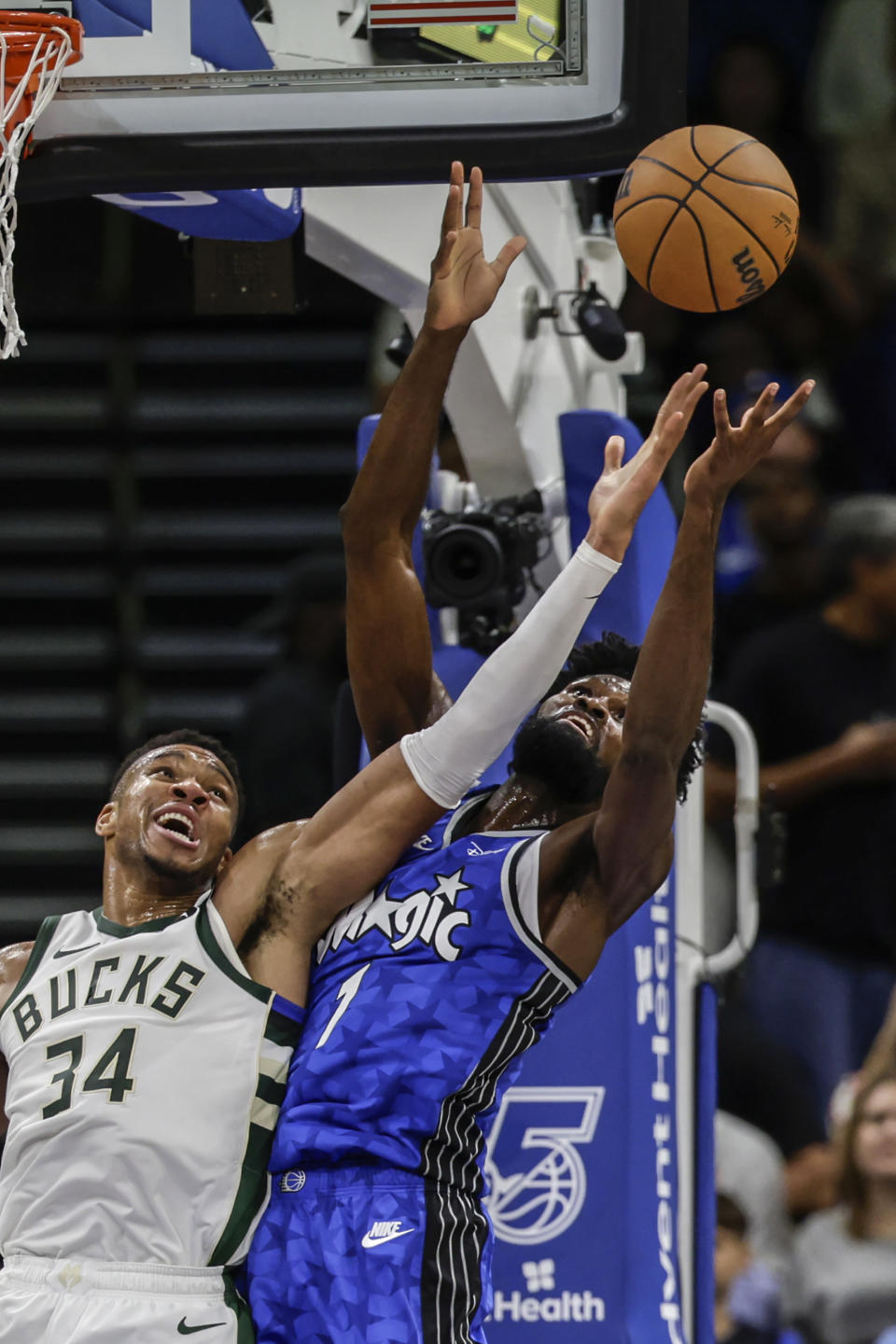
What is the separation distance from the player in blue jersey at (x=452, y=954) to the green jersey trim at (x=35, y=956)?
0.61 metres

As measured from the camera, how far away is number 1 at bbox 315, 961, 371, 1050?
3627 millimetres

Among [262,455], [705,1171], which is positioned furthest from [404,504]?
[262,455]

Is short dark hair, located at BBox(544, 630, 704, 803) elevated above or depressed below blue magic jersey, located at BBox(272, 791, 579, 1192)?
above

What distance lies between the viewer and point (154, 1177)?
3.59m

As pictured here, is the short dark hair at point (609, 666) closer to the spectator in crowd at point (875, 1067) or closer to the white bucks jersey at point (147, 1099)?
the white bucks jersey at point (147, 1099)

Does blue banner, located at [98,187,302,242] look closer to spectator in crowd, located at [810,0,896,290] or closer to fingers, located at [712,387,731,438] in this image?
fingers, located at [712,387,731,438]

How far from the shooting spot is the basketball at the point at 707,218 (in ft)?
11.7

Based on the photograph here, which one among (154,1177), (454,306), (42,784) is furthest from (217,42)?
(42,784)

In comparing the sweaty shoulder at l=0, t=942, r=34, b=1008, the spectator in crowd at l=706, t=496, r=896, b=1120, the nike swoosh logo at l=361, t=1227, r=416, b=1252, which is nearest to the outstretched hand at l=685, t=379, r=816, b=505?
the nike swoosh logo at l=361, t=1227, r=416, b=1252

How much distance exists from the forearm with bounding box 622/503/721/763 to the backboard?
0.75m

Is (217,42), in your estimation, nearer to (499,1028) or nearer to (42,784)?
(499,1028)

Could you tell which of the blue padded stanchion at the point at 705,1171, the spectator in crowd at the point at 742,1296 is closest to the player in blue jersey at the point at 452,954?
the blue padded stanchion at the point at 705,1171

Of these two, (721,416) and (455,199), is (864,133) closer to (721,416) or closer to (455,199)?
(455,199)

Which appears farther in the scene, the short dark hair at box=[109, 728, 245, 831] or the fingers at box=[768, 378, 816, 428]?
the short dark hair at box=[109, 728, 245, 831]
